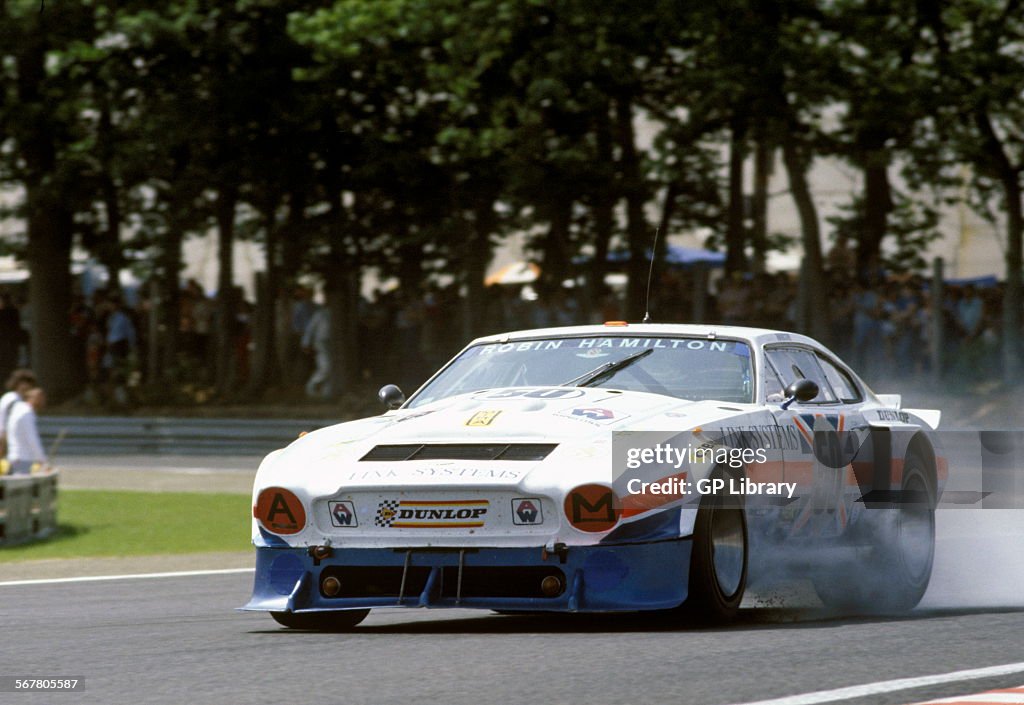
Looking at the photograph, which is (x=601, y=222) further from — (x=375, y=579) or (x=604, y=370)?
(x=375, y=579)

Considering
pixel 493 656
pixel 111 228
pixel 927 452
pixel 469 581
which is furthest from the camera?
pixel 111 228

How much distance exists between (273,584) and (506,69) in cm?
1773

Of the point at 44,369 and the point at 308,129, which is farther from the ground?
the point at 308,129

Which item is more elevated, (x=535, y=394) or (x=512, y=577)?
(x=535, y=394)

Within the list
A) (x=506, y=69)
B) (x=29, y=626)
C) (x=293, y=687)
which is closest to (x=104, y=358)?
(x=506, y=69)

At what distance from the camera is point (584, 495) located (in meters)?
6.95

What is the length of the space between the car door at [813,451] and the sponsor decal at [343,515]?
6.14 feet

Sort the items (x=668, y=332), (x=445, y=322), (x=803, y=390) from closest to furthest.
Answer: (x=803, y=390) < (x=668, y=332) < (x=445, y=322)

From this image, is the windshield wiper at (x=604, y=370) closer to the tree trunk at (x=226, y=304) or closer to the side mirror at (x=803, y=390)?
the side mirror at (x=803, y=390)

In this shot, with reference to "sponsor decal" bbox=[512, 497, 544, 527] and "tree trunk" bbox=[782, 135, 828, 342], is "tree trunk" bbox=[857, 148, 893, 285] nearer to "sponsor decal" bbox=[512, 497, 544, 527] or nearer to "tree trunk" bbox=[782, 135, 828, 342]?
A: "tree trunk" bbox=[782, 135, 828, 342]

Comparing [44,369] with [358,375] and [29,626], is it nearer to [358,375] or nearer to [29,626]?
[358,375]

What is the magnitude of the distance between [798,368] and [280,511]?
109 inches

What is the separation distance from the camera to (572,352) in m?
8.52

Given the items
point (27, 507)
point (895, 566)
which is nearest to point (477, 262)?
point (27, 507)
